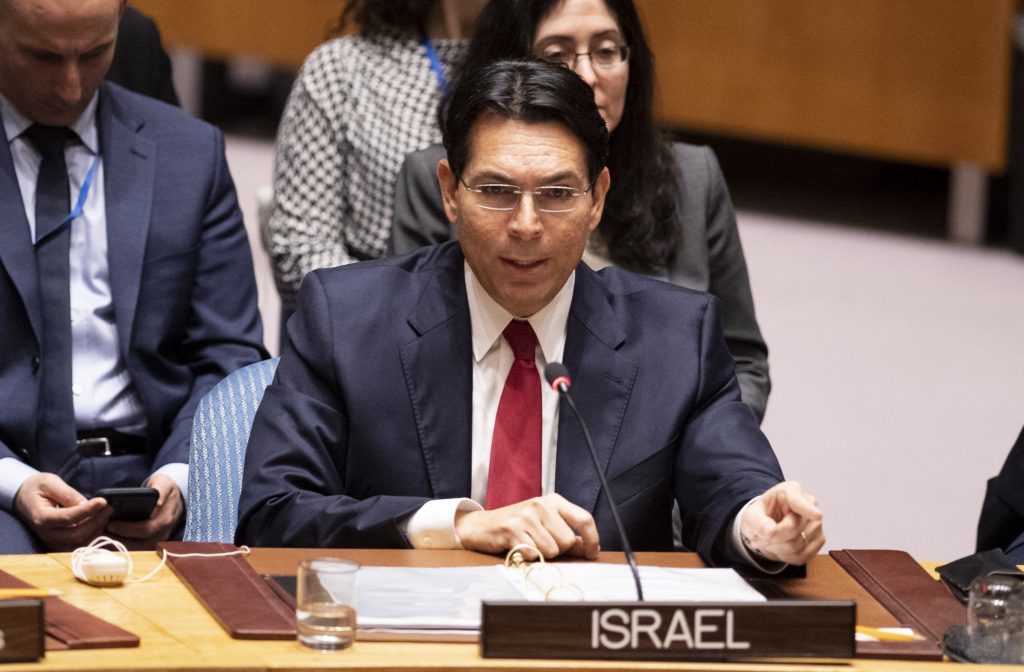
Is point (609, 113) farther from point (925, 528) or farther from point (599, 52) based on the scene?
point (925, 528)

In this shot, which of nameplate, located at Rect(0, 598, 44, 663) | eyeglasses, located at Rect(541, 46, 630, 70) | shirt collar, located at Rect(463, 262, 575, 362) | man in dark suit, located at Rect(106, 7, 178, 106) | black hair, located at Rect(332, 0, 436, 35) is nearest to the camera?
nameplate, located at Rect(0, 598, 44, 663)

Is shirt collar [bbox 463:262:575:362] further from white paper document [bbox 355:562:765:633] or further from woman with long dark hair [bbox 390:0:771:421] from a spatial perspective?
woman with long dark hair [bbox 390:0:771:421]

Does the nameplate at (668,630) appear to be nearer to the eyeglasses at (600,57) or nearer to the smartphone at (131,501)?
the smartphone at (131,501)

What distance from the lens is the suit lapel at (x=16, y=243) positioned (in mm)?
3150

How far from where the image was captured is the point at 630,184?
11.8ft

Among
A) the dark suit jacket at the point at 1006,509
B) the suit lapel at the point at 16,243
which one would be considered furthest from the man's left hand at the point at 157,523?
the dark suit jacket at the point at 1006,509

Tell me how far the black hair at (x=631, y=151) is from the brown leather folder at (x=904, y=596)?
3.91 feet

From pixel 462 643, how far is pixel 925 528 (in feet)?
10.1

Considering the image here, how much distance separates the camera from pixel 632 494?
2.66 meters

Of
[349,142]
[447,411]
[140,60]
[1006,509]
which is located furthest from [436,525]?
[140,60]

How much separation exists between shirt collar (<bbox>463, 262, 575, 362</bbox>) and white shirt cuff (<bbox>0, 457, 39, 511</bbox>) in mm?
912

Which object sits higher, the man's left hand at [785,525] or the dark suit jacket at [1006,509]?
the man's left hand at [785,525]

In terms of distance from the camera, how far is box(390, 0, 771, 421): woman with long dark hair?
3.50m

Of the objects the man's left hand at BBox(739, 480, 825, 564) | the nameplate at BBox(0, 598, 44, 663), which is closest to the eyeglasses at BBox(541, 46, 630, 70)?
the man's left hand at BBox(739, 480, 825, 564)
